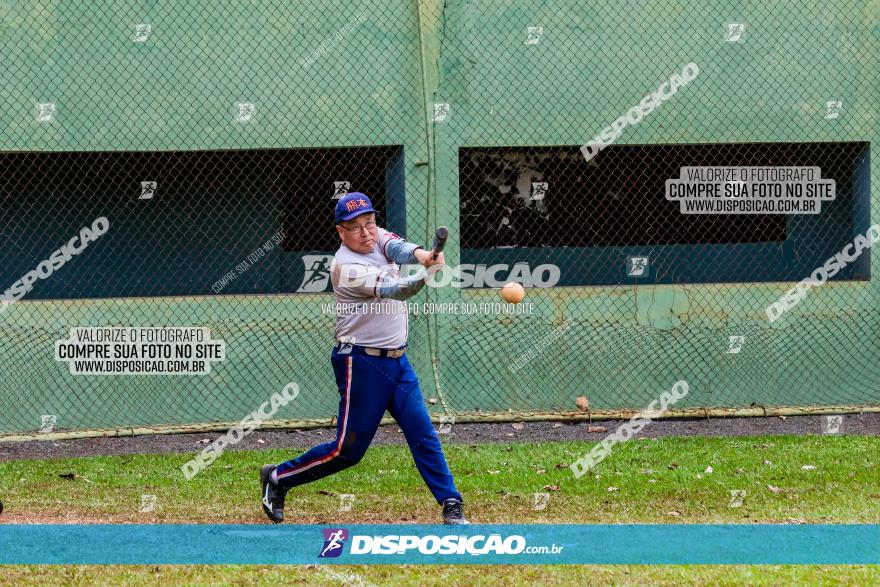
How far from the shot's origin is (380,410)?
686cm

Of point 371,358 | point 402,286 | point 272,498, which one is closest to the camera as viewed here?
point 402,286

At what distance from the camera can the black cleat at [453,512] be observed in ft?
22.4

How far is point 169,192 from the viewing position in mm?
12281

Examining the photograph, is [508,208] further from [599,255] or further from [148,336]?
[148,336]

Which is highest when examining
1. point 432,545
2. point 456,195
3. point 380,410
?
point 456,195

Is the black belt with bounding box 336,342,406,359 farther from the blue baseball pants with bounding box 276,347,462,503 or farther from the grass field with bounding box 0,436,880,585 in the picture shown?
the grass field with bounding box 0,436,880,585

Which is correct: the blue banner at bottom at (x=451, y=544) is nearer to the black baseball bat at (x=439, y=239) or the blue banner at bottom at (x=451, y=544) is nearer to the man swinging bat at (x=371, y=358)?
the man swinging bat at (x=371, y=358)

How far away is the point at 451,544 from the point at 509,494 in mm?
1940

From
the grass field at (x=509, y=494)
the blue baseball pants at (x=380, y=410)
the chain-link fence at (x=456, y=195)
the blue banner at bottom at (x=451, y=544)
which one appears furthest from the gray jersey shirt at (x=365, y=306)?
the chain-link fence at (x=456, y=195)

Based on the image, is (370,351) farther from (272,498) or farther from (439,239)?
(272,498)

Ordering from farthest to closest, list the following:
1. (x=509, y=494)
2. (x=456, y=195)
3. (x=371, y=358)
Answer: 1. (x=456, y=195)
2. (x=509, y=494)
3. (x=371, y=358)

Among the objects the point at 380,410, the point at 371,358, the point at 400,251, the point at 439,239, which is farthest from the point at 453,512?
the point at 439,239

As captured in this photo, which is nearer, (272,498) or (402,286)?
(402,286)

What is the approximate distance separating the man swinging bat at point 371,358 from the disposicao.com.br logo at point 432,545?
457mm
